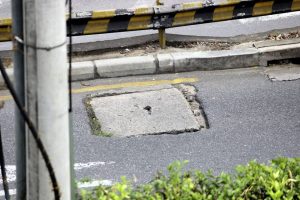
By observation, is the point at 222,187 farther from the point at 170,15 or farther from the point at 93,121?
the point at 170,15

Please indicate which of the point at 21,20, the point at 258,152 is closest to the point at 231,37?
the point at 258,152

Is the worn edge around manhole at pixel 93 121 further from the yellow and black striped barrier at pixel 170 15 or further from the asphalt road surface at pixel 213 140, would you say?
the yellow and black striped barrier at pixel 170 15

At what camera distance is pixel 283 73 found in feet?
25.5

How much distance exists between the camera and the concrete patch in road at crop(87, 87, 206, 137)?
652cm

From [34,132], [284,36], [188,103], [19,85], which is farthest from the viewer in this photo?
[284,36]

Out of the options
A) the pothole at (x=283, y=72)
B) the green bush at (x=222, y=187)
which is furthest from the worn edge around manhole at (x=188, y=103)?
the green bush at (x=222, y=187)

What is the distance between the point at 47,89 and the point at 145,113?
4.34 m

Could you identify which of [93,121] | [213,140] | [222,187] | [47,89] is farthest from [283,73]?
[47,89]

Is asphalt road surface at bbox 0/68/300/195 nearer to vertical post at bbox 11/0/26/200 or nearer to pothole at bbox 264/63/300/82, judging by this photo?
pothole at bbox 264/63/300/82

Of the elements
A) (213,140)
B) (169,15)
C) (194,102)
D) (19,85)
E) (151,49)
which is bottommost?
(213,140)

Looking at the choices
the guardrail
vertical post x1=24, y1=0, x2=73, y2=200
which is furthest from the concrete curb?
vertical post x1=24, y1=0, x2=73, y2=200

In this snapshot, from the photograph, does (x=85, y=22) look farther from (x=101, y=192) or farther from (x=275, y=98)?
(x=101, y=192)

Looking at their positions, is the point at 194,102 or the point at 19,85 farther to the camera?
the point at 194,102

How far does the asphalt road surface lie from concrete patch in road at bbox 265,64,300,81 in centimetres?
19
